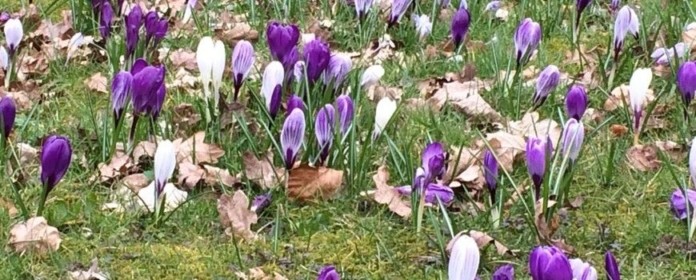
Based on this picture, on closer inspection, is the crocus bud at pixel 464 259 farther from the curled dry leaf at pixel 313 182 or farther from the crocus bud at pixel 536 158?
the curled dry leaf at pixel 313 182

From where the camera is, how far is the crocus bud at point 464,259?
6.02ft

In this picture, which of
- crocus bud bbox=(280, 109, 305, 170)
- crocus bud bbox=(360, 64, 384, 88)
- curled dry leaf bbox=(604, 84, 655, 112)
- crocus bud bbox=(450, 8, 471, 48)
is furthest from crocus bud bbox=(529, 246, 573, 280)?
crocus bud bbox=(450, 8, 471, 48)

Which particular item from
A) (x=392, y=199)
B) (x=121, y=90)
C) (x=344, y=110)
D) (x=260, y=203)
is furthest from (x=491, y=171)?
(x=121, y=90)

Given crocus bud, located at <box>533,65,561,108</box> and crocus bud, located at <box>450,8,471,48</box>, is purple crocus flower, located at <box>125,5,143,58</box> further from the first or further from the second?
crocus bud, located at <box>533,65,561,108</box>

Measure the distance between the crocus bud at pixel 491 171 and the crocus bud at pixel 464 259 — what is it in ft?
2.13

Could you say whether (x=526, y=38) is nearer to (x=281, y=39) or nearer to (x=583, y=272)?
(x=281, y=39)

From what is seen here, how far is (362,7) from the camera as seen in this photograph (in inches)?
158

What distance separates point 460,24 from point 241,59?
1.00 metres

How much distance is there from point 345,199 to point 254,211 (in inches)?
9.9

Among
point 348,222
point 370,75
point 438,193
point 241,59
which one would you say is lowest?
point 348,222

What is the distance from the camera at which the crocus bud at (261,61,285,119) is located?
2.83 meters

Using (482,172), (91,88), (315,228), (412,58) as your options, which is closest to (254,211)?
(315,228)

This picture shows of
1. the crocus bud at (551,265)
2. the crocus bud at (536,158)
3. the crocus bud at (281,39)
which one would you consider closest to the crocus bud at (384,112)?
the crocus bud at (281,39)

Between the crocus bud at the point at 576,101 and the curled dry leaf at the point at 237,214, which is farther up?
the crocus bud at the point at 576,101
